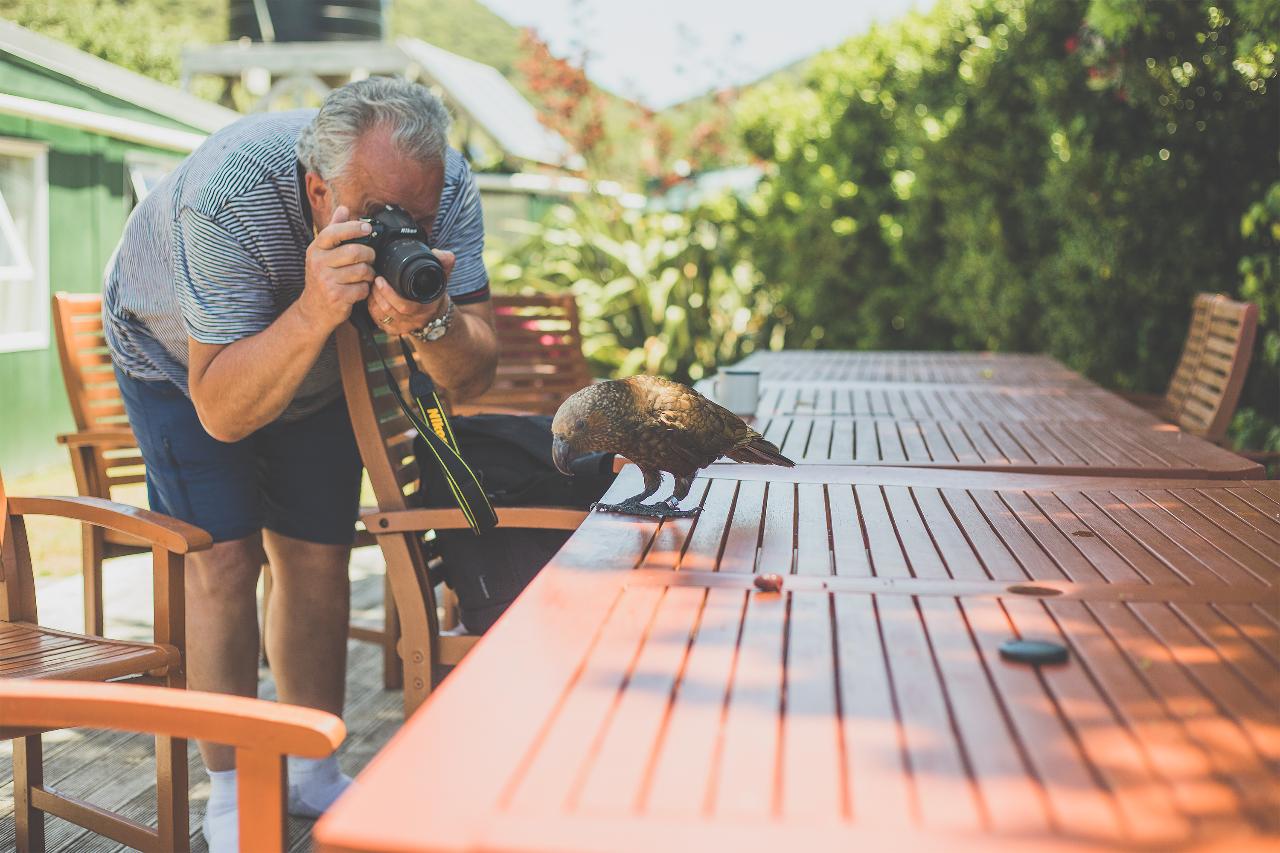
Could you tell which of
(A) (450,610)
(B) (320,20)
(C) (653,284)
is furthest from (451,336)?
(B) (320,20)

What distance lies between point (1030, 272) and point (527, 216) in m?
6.72

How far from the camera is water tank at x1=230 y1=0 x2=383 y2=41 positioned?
603 inches

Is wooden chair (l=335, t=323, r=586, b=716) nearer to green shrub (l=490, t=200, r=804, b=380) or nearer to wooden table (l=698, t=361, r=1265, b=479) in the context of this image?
wooden table (l=698, t=361, r=1265, b=479)

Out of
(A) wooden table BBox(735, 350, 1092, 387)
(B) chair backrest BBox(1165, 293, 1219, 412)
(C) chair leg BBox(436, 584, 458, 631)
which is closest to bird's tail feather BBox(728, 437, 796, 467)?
(C) chair leg BBox(436, 584, 458, 631)

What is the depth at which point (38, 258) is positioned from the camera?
8.26 meters

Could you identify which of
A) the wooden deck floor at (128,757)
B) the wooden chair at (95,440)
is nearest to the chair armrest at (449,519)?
the wooden deck floor at (128,757)

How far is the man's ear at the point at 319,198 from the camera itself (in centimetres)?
254

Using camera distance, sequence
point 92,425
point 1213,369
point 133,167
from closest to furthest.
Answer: point 92,425
point 1213,369
point 133,167

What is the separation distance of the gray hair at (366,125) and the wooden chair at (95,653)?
0.84 metres

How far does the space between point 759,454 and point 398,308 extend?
0.83 meters

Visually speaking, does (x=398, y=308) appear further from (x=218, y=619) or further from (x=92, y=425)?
(x=92, y=425)

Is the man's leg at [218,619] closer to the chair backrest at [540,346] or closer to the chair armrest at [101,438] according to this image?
the chair armrest at [101,438]

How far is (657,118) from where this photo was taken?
1277 cm

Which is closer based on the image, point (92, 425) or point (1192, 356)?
point (92, 425)
